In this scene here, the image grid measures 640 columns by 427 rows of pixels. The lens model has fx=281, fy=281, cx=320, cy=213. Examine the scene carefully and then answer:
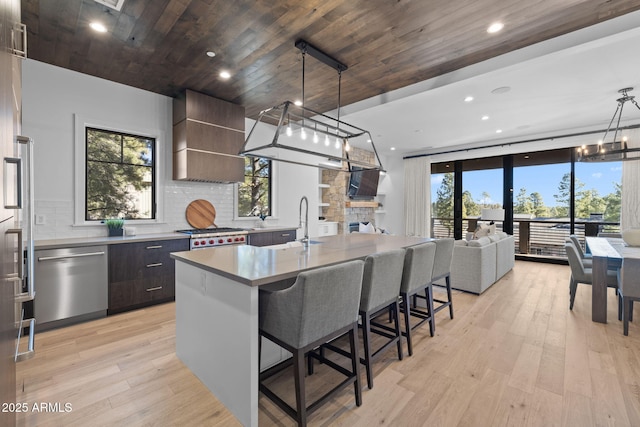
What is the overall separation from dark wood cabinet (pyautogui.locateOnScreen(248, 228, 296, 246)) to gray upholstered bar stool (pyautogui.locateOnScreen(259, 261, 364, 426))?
2751 mm

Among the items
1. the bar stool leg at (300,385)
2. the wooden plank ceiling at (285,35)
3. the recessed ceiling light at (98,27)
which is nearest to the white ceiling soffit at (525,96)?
the wooden plank ceiling at (285,35)

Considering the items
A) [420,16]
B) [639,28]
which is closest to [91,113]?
[420,16]

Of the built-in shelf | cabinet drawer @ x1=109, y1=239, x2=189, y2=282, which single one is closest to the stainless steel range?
cabinet drawer @ x1=109, y1=239, x2=189, y2=282

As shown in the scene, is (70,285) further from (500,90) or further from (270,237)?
(500,90)

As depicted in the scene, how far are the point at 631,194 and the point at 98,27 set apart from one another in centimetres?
834

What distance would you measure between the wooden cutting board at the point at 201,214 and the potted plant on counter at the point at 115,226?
889 mm

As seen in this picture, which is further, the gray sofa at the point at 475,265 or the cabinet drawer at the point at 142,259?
the gray sofa at the point at 475,265

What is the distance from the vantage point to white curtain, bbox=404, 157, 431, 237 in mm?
7886

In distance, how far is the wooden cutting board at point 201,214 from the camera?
4285 millimetres

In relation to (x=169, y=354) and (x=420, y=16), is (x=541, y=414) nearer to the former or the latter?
(x=169, y=354)

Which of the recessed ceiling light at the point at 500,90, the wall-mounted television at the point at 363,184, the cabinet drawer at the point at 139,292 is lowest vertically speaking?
the cabinet drawer at the point at 139,292

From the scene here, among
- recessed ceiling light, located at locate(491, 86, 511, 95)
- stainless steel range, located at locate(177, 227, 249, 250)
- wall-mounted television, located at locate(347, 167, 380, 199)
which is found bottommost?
stainless steel range, located at locate(177, 227, 249, 250)

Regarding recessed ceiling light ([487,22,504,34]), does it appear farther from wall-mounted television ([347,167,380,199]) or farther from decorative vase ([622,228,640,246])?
wall-mounted television ([347,167,380,199])

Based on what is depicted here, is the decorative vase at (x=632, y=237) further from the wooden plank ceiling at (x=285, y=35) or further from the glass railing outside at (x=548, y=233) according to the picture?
the wooden plank ceiling at (x=285, y=35)
